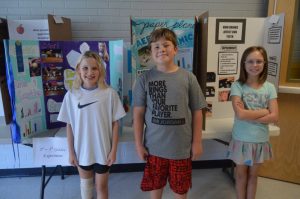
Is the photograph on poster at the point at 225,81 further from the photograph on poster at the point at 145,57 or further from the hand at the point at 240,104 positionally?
→ the photograph on poster at the point at 145,57

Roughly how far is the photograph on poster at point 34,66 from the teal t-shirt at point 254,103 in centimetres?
129

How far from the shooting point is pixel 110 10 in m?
2.30

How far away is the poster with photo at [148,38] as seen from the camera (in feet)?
6.01

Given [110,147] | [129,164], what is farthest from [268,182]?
[110,147]

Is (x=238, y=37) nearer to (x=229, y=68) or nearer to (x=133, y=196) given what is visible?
(x=229, y=68)

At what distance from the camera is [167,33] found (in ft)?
4.81

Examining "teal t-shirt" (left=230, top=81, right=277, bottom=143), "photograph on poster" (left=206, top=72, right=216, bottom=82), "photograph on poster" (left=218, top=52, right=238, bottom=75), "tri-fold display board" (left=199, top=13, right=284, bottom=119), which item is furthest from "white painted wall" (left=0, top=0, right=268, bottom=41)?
"teal t-shirt" (left=230, top=81, right=277, bottom=143)

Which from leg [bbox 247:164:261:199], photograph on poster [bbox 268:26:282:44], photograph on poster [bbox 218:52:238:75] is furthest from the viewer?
photograph on poster [bbox 218:52:238:75]

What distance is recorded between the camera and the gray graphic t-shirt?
1477 millimetres

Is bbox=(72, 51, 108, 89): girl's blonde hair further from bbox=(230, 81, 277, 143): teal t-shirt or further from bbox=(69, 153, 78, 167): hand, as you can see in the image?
bbox=(230, 81, 277, 143): teal t-shirt

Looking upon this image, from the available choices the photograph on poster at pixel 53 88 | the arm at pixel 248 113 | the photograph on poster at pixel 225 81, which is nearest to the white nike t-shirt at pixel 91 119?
the photograph on poster at pixel 53 88

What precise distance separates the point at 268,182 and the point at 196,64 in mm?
1390

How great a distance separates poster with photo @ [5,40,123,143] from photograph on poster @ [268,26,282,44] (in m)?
1.16

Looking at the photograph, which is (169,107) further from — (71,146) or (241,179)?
(241,179)
